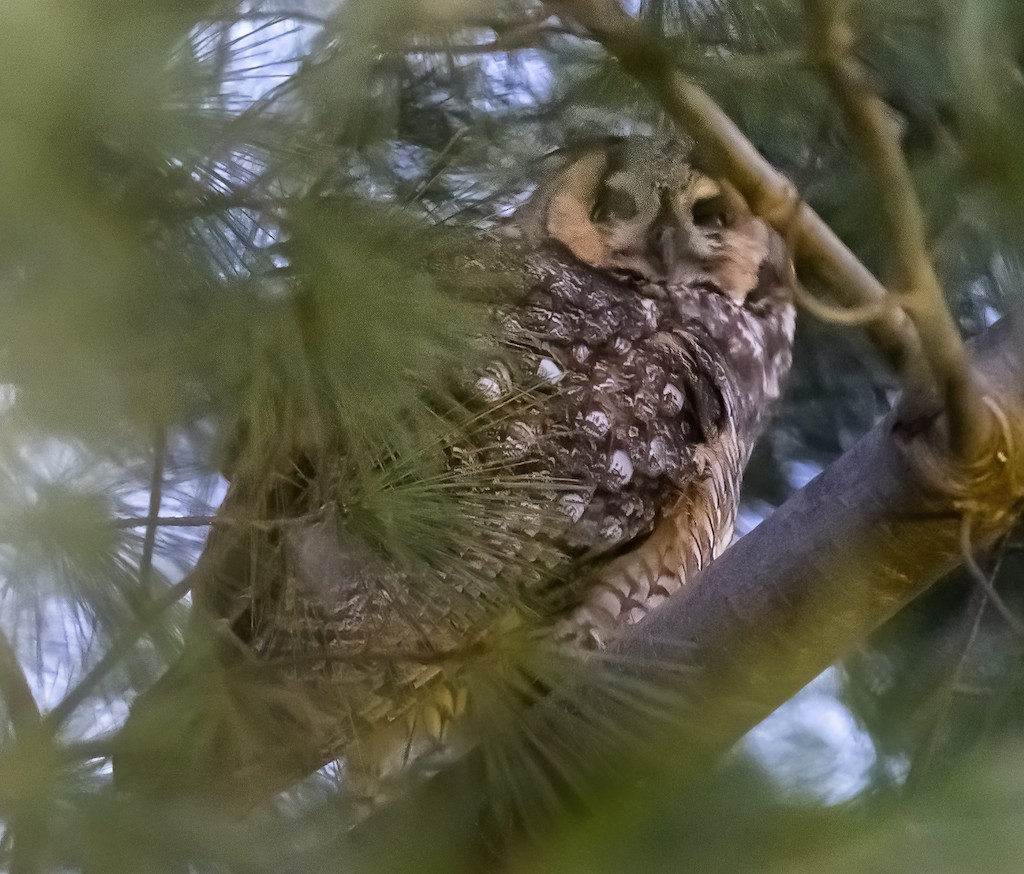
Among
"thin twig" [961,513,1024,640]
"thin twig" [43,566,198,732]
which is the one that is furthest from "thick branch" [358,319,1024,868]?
"thin twig" [43,566,198,732]

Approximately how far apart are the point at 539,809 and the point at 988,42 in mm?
503

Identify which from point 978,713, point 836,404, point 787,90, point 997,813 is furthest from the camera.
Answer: point 836,404

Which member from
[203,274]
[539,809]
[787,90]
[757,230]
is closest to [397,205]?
[203,274]

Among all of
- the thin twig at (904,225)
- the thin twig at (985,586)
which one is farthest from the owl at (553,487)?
the thin twig at (985,586)

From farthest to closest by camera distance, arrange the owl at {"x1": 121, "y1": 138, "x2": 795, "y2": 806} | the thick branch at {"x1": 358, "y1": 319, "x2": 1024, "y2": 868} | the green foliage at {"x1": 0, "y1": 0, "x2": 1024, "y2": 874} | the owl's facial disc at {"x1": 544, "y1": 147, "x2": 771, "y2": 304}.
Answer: the owl's facial disc at {"x1": 544, "y1": 147, "x2": 771, "y2": 304}, the owl at {"x1": 121, "y1": 138, "x2": 795, "y2": 806}, the thick branch at {"x1": 358, "y1": 319, "x2": 1024, "y2": 868}, the green foliage at {"x1": 0, "y1": 0, "x2": 1024, "y2": 874}

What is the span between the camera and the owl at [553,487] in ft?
2.40

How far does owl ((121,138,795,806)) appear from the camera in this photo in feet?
2.40

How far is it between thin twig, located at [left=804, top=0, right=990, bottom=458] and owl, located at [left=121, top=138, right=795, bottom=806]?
0.34 ft

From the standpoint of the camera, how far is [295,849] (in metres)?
0.61

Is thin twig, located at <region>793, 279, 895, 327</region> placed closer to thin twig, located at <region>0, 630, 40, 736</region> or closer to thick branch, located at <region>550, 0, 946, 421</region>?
thick branch, located at <region>550, 0, 946, 421</region>

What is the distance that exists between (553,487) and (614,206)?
650 mm

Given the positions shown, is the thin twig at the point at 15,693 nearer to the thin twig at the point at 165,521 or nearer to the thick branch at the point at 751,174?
the thin twig at the point at 165,521

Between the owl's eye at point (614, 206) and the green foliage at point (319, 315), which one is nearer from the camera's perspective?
the green foliage at point (319, 315)

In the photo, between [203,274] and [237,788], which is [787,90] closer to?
[203,274]
